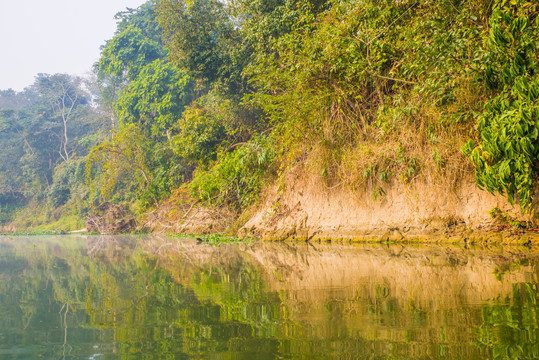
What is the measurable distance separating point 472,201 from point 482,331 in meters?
4.85

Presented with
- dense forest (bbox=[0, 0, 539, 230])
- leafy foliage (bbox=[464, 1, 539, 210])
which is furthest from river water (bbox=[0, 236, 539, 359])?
dense forest (bbox=[0, 0, 539, 230])

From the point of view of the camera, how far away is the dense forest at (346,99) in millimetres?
4680

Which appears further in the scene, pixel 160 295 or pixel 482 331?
pixel 160 295

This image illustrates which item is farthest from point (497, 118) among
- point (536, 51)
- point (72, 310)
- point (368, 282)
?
point (72, 310)

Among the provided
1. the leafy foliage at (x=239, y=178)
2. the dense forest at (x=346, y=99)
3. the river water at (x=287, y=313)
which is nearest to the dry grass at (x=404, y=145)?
the dense forest at (x=346, y=99)

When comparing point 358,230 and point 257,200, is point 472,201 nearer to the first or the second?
point 358,230

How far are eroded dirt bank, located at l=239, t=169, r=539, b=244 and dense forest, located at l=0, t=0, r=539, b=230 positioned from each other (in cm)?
25

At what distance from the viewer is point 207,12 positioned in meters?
13.9

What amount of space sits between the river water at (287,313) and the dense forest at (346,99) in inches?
87.0

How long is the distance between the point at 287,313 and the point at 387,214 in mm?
5211

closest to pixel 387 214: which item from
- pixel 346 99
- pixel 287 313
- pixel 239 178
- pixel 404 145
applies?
pixel 404 145

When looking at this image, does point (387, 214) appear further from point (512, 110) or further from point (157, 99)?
point (157, 99)

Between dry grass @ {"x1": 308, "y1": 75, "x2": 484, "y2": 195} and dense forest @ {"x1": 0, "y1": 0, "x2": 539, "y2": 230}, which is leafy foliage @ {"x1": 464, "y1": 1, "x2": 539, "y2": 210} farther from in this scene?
dry grass @ {"x1": 308, "y1": 75, "x2": 484, "y2": 195}

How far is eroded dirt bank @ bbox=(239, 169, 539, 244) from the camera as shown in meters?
5.66
